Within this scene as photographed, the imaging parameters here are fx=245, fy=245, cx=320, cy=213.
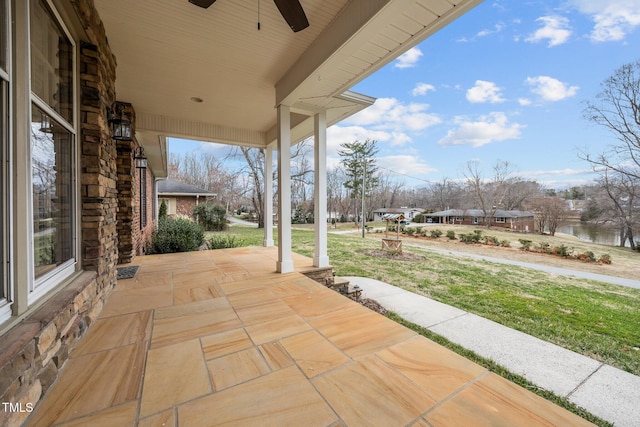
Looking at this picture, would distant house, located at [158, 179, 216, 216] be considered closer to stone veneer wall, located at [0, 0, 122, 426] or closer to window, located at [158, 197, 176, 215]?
window, located at [158, 197, 176, 215]

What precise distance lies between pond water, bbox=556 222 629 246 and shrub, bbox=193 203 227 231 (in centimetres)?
2303

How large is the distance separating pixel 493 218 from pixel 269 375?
26.6 meters

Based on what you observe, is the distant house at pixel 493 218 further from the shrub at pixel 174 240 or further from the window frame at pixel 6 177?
the window frame at pixel 6 177

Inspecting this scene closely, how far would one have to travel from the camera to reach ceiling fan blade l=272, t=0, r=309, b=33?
1911 millimetres

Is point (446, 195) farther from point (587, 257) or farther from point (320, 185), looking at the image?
point (320, 185)

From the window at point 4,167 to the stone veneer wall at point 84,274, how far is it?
0.19 metres

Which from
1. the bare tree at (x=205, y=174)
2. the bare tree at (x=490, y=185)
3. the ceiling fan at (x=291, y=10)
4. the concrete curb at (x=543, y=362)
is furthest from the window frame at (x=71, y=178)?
the bare tree at (x=490, y=185)

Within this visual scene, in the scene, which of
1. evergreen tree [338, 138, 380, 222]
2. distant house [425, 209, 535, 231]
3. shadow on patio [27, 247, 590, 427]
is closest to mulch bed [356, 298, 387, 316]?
shadow on patio [27, 247, 590, 427]

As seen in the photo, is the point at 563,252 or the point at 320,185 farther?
the point at 563,252

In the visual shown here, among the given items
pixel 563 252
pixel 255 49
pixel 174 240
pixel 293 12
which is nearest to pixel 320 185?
pixel 255 49

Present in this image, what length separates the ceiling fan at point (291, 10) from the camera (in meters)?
1.91

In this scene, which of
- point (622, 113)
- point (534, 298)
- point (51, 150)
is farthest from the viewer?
point (622, 113)

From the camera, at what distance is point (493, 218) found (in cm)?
2258

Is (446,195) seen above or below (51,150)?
above
